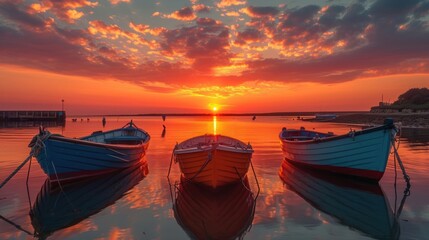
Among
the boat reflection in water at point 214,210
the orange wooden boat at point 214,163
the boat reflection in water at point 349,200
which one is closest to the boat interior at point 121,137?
the orange wooden boat at point 214,163

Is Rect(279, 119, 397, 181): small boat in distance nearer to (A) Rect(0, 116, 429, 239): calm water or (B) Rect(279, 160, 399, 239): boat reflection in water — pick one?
(B) Rect(279, 160, 399, 239): boat reflection in water

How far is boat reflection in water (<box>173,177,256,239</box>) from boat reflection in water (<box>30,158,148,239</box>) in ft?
9.14

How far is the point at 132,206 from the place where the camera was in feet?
36.2

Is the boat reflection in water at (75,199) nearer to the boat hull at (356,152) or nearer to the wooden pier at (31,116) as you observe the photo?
the boat hull at (356,152)

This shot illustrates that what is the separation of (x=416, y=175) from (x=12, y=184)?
20.1 meters

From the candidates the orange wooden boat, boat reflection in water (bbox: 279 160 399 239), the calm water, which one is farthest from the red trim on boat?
the orange wooden boat

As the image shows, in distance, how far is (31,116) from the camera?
87.2 m

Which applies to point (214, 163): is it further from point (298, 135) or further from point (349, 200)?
point (298, 135)

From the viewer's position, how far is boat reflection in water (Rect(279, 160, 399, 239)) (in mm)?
9305

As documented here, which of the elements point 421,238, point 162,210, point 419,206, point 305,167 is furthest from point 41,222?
point 305,167

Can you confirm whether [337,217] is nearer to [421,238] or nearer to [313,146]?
[421,238]

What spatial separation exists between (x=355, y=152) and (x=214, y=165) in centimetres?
754

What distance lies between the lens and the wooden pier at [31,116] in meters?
85.9

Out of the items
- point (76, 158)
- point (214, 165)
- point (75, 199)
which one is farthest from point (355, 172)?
point (76, 158)
